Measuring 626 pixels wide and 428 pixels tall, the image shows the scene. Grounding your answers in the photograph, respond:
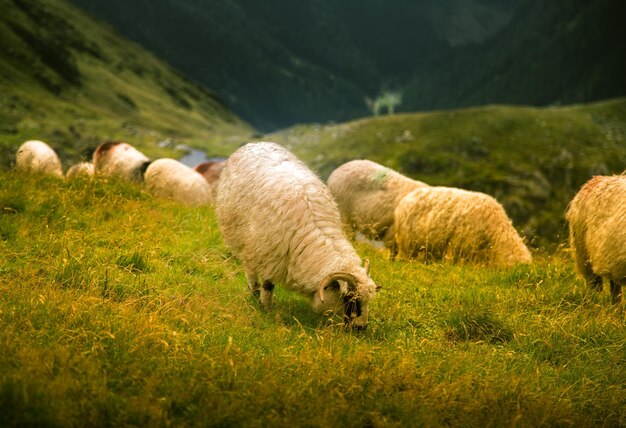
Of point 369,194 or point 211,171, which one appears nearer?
point 369,194

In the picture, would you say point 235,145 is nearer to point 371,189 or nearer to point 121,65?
point 371,189

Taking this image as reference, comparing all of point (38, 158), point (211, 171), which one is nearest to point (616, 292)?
point (211, 171)

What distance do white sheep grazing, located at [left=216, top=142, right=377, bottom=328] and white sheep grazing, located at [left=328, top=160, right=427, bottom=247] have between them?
5.62 meters

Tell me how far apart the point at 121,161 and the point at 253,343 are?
1360cm

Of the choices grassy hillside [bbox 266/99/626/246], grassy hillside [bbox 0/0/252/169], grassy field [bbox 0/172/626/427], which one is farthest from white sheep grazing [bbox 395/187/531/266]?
grassy hillside [bbox 266/99/626/246]

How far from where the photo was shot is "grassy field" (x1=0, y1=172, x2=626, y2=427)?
12.6ft

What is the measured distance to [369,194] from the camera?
43.5 ft

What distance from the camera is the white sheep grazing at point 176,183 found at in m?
14.7

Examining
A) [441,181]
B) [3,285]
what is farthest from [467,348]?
[441,181]

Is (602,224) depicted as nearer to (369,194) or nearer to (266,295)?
(266,295)

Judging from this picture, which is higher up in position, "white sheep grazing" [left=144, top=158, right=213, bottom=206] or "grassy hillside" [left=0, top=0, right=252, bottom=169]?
"grassy hillside" [left=0, top=0, right=252, bottom=169]

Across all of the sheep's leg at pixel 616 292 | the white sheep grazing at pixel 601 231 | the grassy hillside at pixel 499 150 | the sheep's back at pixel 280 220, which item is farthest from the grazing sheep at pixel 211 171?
the grassy hillside at pixel 499 150

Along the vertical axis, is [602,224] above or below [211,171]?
above

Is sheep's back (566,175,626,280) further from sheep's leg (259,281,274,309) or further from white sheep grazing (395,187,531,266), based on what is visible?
sheep's leg (259,281,274,309)
